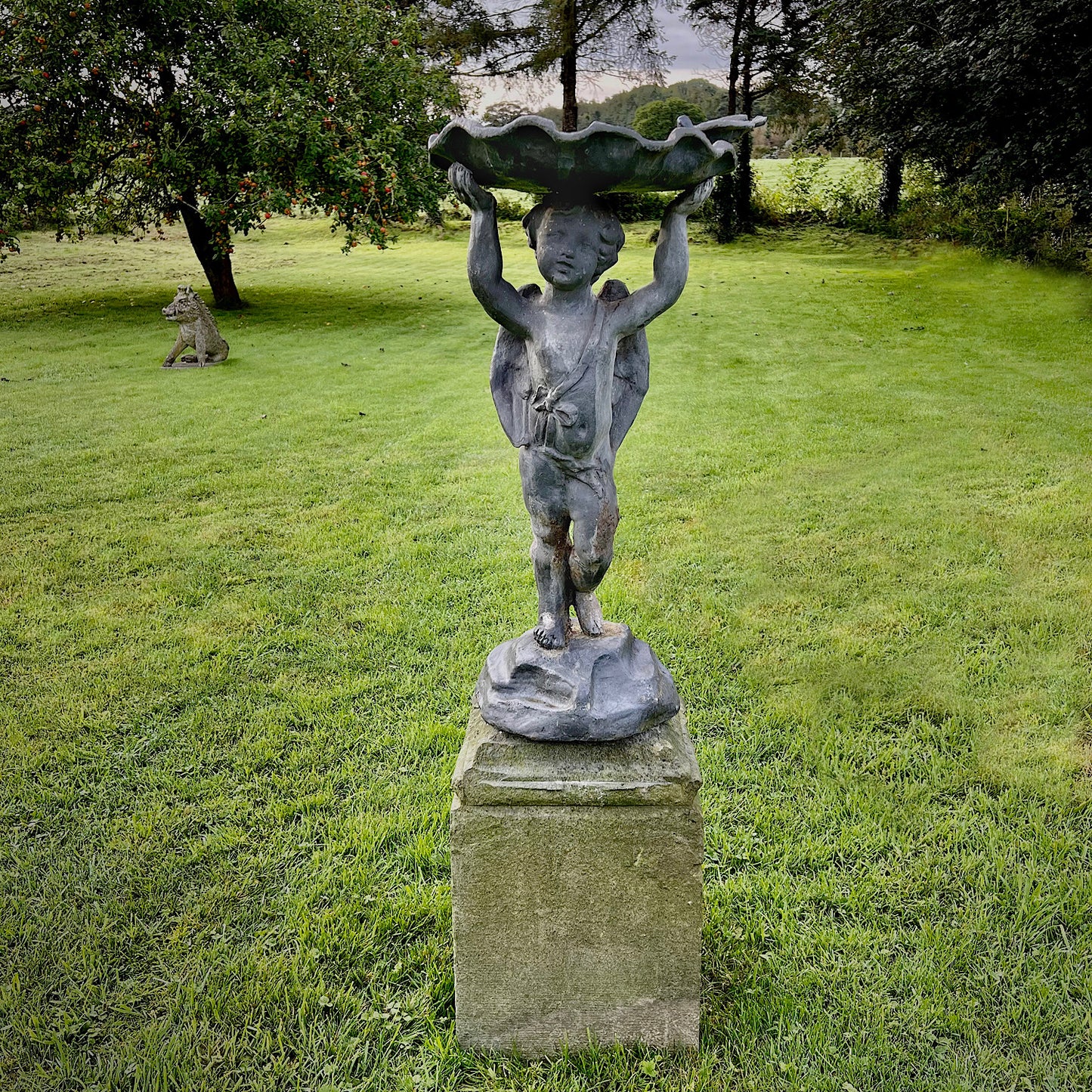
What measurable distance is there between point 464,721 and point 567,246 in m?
2.44

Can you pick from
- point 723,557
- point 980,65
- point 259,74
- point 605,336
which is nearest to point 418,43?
point 259,74

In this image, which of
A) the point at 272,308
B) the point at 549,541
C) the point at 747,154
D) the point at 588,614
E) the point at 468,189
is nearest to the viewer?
the point at 468,189

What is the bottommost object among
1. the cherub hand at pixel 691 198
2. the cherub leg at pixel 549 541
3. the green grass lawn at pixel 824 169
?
the cherub leg at pixel 549 541

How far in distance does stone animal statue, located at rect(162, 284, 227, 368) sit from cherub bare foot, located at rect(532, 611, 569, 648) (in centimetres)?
980

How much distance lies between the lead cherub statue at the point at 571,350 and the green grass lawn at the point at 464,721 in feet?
4.89

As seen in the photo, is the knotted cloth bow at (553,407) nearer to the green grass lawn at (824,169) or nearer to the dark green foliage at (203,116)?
the dark green foliage at (203,116)

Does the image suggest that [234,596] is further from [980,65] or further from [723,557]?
[980,65]

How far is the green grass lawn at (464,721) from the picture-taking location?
2502 mm

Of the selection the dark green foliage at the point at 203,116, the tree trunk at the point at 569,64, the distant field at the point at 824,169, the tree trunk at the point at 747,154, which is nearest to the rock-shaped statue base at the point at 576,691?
the dark green foliage at the point at 203,116

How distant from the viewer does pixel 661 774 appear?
2.22 metres

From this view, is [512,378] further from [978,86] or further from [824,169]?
[824,169]

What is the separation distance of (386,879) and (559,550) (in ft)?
4.98

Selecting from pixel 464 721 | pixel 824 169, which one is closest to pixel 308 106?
pixel 464 721

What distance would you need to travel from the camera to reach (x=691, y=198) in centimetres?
216
